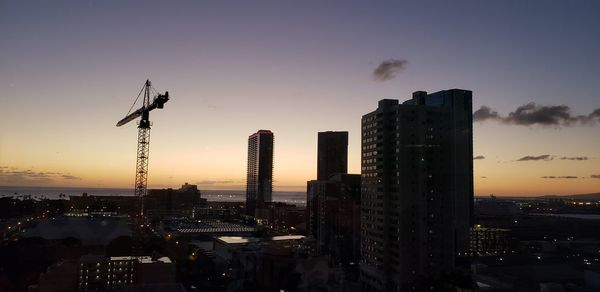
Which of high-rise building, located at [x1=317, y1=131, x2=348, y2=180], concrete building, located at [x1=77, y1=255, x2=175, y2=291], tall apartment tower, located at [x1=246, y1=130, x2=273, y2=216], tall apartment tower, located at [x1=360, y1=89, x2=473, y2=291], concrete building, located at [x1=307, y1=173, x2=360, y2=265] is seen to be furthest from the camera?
tall apartment tower, located at [x1=246, y1=130, x2=273, y2=216]

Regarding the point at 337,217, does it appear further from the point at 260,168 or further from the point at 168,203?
the point at 260,168

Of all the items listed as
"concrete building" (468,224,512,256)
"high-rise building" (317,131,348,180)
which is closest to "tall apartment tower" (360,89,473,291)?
"concrete building" (468,224,512,256)

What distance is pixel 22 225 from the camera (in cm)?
8175

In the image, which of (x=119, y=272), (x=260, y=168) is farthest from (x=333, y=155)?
(x=119, y=272)

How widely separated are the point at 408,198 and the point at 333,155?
81854 mm

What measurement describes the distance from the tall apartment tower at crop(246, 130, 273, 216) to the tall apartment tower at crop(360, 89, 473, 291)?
115 metres

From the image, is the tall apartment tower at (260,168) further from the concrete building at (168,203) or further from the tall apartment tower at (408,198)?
the tall apartment tower at (408,198)

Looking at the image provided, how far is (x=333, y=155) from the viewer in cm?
12488

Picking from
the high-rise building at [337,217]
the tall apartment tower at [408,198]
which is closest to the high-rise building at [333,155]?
the high-rise building at [337,217]

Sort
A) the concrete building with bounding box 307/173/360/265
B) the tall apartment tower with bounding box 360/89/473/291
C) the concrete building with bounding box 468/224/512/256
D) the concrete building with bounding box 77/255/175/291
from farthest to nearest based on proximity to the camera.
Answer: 1. the concrete building with bounding box 468/224/512/256
2. the concrete building with bounding box 307/173/360/265
3. the tall apartment tower with bounding box 360/89/473/291
4. the concrete building with bounding box 77/255/175/291

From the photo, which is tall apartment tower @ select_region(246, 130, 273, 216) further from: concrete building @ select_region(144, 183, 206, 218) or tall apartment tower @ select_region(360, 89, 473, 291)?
tall apartment tower @ select_region(360, 89, 473, 291)

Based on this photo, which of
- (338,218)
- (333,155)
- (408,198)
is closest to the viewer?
(408,198)

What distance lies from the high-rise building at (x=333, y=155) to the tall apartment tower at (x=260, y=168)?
132 feet

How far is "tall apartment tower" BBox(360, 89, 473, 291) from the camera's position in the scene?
42.4m
